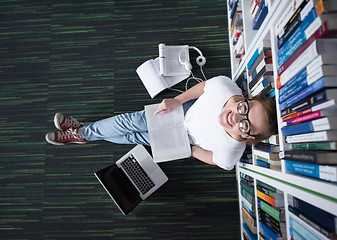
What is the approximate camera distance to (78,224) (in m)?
1.71

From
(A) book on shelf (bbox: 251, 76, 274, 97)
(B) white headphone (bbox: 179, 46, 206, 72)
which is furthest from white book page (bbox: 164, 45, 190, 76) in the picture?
(A) book on shelf (bbox: 251, 76, 274, 97)

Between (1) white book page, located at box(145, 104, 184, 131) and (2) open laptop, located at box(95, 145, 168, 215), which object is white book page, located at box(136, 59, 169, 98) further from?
→ (2) open laptop, located at box(95, 145, 168, 215)

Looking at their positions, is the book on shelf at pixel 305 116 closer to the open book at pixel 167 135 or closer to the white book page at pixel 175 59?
the open book at pixel 167 135

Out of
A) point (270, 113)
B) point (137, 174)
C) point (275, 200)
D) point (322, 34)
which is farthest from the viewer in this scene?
point (137, 174)

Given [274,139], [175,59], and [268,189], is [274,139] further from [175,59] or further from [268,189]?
[175,59]

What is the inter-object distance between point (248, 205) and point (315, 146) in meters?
0.82

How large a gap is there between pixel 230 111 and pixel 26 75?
1713 mm

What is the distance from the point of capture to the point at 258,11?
43.9 inches

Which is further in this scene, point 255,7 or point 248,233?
point 248,233

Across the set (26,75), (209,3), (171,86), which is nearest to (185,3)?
(209,3)

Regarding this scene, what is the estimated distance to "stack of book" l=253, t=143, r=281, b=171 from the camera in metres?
0.96

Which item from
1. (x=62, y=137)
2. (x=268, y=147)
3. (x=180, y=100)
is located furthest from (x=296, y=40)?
(x=62, y=137)

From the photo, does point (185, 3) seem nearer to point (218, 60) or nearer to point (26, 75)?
point (218, 60)

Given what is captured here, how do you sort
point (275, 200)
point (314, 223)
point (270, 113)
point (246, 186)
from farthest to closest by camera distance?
point (246, 186)
point (275, 200)
point (270, 113)
point (314, 223)
